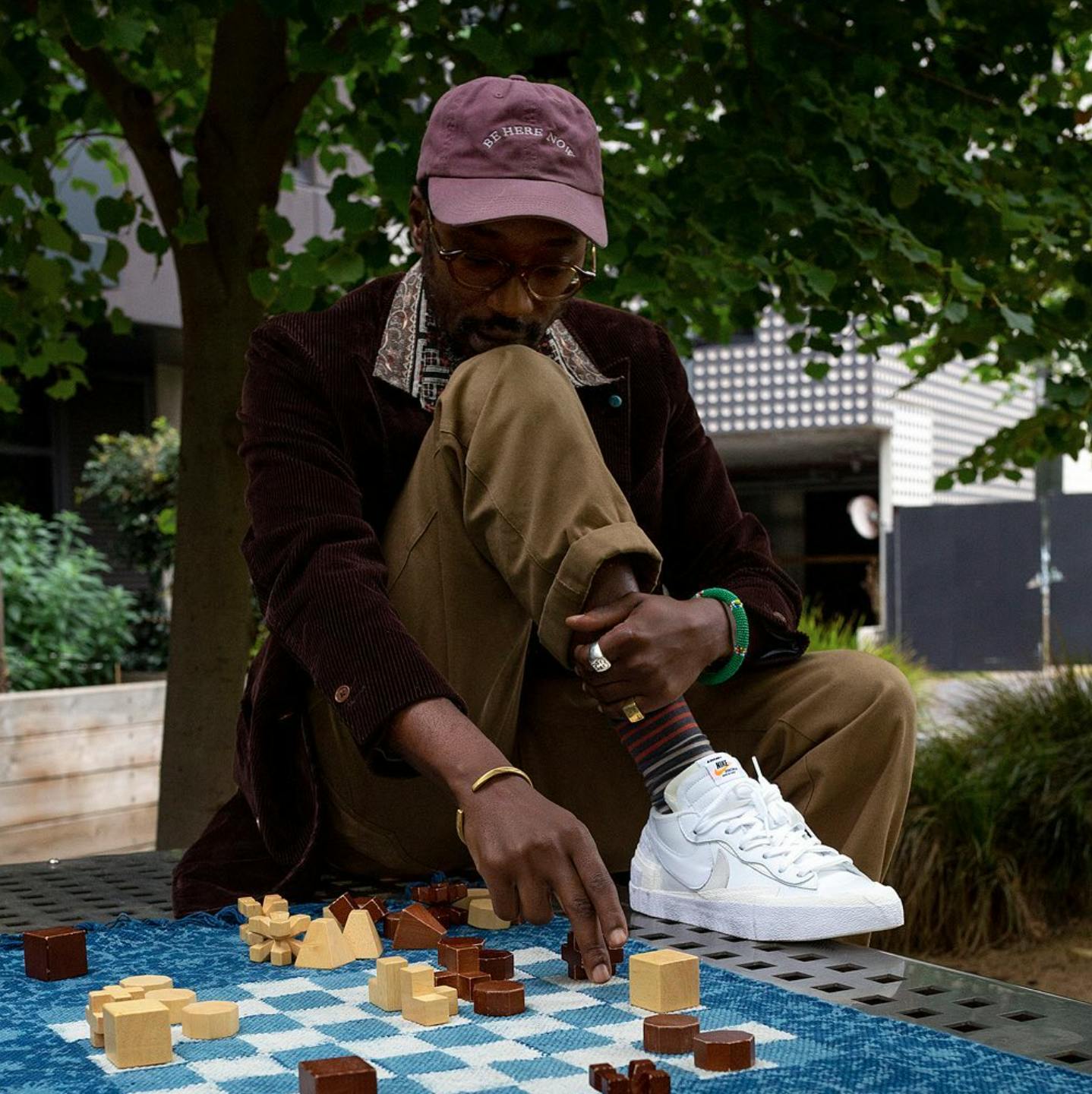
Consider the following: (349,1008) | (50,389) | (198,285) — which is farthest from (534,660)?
(50,389)

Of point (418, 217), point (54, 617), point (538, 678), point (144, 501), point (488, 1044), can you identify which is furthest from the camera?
point (144, 501)

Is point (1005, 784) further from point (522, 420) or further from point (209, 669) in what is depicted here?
point (522, 420)

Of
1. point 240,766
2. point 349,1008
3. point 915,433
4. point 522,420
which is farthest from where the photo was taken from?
point 915,433

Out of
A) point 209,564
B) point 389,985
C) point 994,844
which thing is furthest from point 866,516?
point 389,985

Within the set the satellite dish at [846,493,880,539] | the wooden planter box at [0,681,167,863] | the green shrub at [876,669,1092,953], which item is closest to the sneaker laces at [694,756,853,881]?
the green shrub at [876,669,1092,953]

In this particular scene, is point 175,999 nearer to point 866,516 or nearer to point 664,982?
point 664,982

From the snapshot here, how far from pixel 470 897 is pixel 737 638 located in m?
0.59

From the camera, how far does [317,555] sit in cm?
223

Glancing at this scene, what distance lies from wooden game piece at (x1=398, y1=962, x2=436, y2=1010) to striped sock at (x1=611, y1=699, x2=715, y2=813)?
59cm

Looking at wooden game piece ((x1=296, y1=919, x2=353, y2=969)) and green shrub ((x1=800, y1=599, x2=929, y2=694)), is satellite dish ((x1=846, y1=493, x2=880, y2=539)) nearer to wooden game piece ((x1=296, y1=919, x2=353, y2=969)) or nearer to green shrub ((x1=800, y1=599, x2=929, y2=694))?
green shrub ((x1=800, y1=599, x2=929, y2=694))

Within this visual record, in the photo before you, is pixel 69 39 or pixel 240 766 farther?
pixel 69 39

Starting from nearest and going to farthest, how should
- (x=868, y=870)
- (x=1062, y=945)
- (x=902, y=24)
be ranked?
(x=868, y=870) < (x=902, y=24) < (x=1062, y=945)

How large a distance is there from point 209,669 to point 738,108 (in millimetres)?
2472

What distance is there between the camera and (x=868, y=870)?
235 cm
